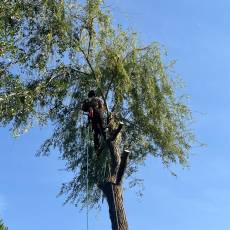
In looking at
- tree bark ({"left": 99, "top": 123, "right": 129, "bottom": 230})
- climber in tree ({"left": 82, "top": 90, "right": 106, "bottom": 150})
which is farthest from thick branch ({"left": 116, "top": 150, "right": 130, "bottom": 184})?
climber in tree ({"left": 82, "top": 90, "right": 106, "bottom": 150})

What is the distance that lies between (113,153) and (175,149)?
1705 millimetres

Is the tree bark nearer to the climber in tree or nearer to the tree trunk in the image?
the tree trunk

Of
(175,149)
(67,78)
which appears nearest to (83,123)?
(67,78)

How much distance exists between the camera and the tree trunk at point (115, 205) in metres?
14.1

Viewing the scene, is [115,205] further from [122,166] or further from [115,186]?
[122,166]

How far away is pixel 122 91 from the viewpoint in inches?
620

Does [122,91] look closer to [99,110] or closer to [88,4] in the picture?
[99,110]

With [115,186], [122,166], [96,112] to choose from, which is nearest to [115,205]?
[115,186]

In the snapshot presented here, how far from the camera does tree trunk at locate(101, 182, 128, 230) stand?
14.1 m

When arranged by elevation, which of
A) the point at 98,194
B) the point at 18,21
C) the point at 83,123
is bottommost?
the point at 98,194

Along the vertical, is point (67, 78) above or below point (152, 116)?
above

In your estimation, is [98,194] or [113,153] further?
[98,194]

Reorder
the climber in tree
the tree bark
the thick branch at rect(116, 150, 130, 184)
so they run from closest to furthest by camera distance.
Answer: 1. the thick branch at rect(116, 150, 130, 184)
2. the tree bark
3. the climber in tree

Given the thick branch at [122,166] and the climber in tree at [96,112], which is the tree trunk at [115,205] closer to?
the thick branch at [122,166]
